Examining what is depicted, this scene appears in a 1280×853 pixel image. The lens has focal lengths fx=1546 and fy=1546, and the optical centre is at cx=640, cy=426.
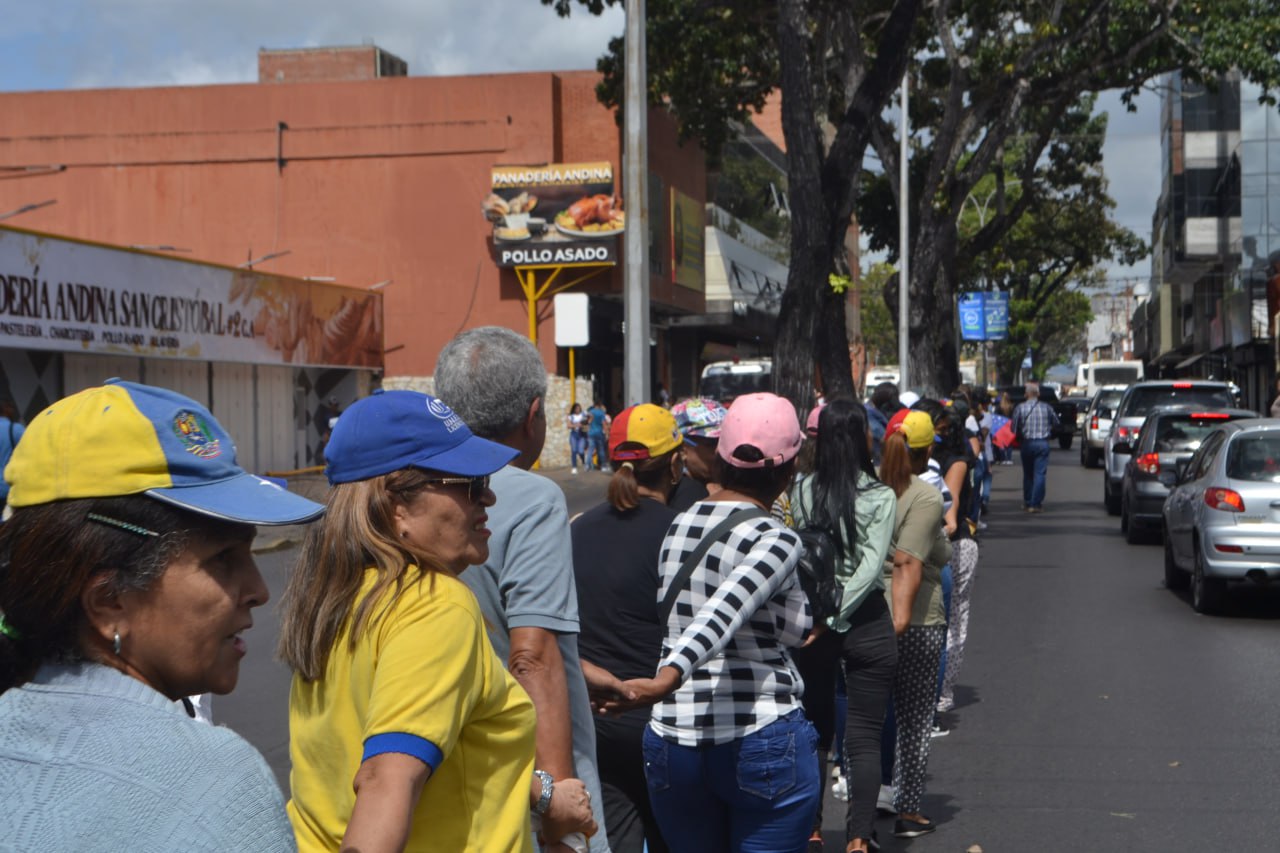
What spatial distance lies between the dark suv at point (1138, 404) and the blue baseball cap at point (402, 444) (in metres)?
20.9

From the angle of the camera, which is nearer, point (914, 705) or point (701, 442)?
point (701, 442)

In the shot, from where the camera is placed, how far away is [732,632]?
417cm

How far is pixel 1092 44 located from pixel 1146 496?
7981 mm

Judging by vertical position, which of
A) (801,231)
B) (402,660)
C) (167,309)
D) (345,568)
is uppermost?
(801,231)

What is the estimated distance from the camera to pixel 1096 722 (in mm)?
8734

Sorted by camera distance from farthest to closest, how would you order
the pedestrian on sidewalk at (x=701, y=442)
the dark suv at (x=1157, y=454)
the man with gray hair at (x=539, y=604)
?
the dark suv at (x=1157, y=454)
the pedestrian on sidewalk at (x=701, y=442)
the man with gray hair at (x=539, y=604)

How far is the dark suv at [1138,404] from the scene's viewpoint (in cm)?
2311

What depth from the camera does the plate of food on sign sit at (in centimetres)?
3528

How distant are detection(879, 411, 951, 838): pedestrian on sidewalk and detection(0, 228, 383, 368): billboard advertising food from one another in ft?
56.3

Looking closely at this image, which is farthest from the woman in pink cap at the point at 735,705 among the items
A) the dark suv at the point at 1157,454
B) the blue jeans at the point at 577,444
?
the blue jeans at the point at 577,444

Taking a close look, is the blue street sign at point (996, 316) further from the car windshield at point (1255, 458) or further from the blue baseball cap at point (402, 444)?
the blue baseball cap at point (402, 444)

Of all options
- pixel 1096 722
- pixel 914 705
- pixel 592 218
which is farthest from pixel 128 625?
pixel 592 218

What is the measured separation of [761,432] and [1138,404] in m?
21.9

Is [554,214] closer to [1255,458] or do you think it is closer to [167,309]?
[167,309]
